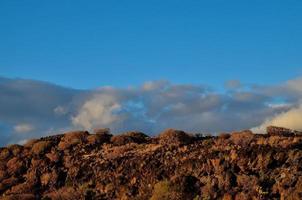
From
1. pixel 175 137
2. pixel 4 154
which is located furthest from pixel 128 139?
pixel 4 154

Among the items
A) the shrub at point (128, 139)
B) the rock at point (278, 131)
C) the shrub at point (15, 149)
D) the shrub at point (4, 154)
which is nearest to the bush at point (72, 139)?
the shrub at point (128, 139)

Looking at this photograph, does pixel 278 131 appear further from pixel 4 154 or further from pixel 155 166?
pixel 4 154

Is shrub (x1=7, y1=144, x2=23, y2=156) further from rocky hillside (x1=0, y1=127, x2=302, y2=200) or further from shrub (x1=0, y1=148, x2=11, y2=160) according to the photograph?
shrub (x1=0, y1=148, x2=11, y2=160)

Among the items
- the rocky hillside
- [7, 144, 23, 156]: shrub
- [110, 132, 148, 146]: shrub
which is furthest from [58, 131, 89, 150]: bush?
[7, 144, 23, 156]: shrub

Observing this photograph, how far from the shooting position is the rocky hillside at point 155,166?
184ft

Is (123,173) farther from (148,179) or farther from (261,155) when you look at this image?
(261,155)

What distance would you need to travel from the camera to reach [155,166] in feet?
207

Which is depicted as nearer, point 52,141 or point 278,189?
point 278,189

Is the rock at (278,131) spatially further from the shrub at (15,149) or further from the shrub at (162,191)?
the shrub at (15,149)

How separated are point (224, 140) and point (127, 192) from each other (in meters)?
12.4

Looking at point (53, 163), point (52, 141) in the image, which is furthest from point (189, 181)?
point (52, 141)

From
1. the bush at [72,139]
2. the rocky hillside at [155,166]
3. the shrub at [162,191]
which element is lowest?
the shrub at [162,191]

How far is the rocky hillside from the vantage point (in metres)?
56.2

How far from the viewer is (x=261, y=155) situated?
58938mm
